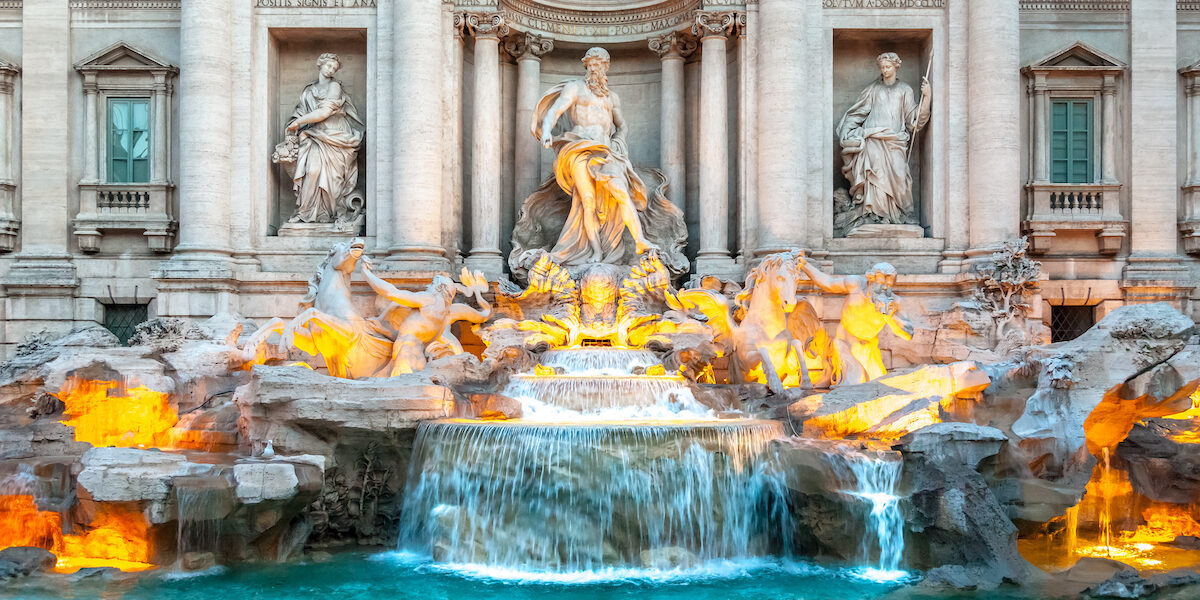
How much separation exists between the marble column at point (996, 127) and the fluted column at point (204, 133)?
466 inches

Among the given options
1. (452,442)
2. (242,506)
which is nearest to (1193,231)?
(452,442)

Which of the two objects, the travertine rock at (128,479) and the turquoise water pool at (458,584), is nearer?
the turquoise water pool at (458,584)

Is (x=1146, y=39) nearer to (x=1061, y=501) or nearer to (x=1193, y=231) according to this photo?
(x=1193, y=231)

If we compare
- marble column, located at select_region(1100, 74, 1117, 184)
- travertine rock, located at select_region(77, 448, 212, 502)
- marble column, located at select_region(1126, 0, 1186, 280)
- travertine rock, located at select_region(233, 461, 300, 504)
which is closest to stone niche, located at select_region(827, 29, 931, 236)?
marble column, located at select_region(1100, 74, 1117, 184)

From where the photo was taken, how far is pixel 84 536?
1055cm

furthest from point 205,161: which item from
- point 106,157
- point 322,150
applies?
point 106,157

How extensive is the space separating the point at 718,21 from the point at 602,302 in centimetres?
505

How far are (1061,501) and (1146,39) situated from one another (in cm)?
990

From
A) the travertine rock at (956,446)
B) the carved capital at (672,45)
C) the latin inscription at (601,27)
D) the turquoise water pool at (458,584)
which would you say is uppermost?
the latin inscription at (601,27)

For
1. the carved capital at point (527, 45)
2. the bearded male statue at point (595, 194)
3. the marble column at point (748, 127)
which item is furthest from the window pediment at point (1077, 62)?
the carved capital at point (527, 45)

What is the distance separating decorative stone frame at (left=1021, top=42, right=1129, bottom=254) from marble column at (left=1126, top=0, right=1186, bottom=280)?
0.28 metres

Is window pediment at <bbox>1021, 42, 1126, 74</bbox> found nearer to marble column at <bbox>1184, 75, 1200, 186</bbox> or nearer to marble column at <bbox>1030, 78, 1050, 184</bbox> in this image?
marble column at <bbox>1030, 78, 1050, 184</bbox>

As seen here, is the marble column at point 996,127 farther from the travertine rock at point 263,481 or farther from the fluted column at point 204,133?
the fluted column at point 204,133

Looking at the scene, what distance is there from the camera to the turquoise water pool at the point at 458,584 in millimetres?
9312
